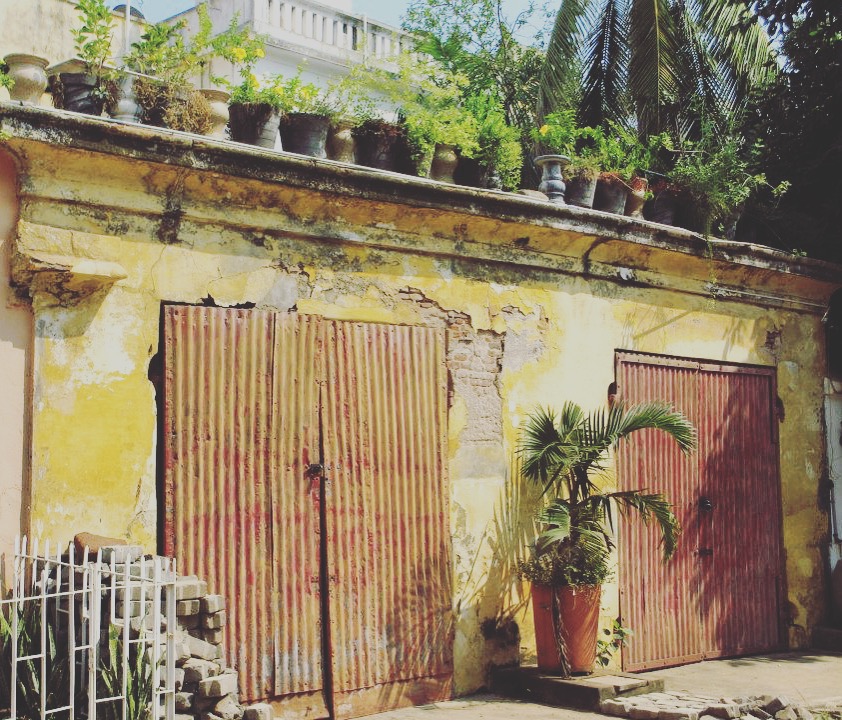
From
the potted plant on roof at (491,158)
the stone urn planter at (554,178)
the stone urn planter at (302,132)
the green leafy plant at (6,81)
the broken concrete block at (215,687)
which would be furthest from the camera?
the stone urn planter at (554,178)

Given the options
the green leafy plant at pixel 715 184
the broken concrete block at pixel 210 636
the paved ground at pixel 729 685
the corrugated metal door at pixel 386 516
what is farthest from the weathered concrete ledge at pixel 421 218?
the paved ground at pixel 729 685

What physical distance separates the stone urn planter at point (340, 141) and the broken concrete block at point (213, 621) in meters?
3.27

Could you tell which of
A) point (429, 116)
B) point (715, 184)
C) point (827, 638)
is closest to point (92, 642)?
point (429, 116)

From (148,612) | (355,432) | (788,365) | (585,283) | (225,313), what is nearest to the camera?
(148,612)

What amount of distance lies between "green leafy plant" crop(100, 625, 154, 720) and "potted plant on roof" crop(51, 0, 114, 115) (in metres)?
3.12

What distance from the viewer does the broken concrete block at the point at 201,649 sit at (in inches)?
229

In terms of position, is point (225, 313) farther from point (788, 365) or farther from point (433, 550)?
point (788, 365)

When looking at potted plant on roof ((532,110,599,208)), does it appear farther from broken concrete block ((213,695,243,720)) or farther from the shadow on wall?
broken concrete block ((213,695,243,720))

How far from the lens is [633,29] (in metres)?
14.1

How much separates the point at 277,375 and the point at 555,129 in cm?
355

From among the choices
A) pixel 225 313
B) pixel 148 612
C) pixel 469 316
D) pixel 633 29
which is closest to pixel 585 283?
pixel 469 316

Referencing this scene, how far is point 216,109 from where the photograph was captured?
720 cm

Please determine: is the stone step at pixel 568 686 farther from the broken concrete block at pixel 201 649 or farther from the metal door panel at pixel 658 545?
the broken concrete block at pixel 201 649

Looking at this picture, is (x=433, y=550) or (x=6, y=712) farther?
(x=433, y=550)
